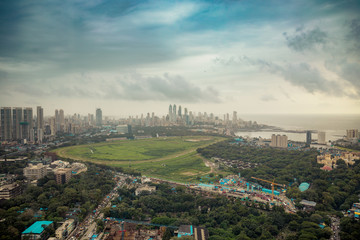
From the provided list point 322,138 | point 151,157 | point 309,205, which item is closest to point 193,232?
point 309,205

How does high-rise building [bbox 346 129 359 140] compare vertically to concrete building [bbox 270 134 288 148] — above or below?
above

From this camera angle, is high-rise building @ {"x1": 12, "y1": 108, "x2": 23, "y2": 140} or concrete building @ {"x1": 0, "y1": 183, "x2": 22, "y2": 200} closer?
concrete building @ {"x1": 0, "y1": 183, "x2": 22, "y2": 200}

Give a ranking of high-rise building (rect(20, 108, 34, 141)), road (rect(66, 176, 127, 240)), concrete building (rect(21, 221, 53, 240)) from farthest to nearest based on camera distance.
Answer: high-rise building (rect(20, 108, 34, 141)), road (rect(66, 176, 127, 240)), concrete building (rect(21, 221, 53, 240))

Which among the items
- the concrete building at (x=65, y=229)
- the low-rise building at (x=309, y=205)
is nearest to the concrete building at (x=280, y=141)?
the low-rise building at (x=309, y=205)

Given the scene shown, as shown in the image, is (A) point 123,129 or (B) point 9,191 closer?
(B) point 9,191

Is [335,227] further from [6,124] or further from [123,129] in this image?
[123,129]

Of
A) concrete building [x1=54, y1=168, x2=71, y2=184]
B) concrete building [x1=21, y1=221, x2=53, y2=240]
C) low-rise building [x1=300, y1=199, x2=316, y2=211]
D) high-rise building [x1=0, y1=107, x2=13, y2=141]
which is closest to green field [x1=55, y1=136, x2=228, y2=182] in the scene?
concrete building [x1=54, y1=168, x2=71, y2=184]

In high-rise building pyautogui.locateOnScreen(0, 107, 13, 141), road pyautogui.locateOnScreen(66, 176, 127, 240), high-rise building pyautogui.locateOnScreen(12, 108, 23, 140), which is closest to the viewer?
road pyautogui.locateOnScreen(66, 176, 127, 240)

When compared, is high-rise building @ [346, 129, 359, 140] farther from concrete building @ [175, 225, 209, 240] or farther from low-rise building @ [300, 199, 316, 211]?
concrete building @ [175, 225, 209, 240]
